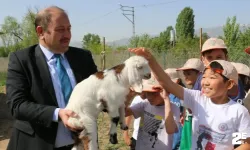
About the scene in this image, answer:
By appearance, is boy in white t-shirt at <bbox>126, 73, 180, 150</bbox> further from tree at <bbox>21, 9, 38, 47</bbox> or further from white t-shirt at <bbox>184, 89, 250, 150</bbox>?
tree at <bbox>21, 9, 38, 47</bbox>

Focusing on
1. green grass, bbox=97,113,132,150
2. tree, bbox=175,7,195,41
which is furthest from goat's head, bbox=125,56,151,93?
tree, bbox=175,7,195,41

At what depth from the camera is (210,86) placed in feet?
8.33

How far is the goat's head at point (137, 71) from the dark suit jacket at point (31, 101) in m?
0.60

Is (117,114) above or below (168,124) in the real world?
above

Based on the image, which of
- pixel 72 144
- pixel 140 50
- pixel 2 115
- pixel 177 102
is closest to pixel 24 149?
pixel 72 144

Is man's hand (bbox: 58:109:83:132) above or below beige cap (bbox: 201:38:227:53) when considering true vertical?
below

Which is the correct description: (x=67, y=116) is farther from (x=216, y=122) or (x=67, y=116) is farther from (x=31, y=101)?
(x=216, y=122)

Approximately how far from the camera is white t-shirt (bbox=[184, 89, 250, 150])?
96.7 inches

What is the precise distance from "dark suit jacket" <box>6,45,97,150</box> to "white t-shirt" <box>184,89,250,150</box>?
4.04 ft

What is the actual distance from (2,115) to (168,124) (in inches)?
387

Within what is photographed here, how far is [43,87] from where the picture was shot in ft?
7.59

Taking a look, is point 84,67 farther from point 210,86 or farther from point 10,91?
point 210,86

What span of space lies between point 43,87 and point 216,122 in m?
1.42

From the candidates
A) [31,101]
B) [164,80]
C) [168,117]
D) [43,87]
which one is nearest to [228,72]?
[164,80]
